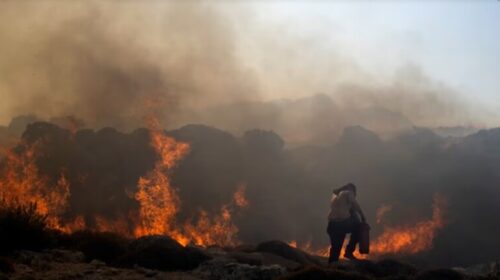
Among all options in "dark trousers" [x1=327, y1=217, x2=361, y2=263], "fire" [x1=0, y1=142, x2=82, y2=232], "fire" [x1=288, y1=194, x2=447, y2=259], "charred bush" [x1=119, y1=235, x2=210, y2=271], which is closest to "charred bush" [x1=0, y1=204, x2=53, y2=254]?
"charred bush" [x1=119, y1=235, x2=210, y2=271]

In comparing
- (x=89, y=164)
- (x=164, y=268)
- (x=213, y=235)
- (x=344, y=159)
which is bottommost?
(x=164, y=268)

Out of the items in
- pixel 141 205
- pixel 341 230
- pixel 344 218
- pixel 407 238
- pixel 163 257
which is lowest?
pixel 163 257

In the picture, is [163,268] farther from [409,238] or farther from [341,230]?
[409,238]

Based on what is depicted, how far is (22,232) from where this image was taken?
563 inches

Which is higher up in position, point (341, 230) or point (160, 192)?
point (160, 192)

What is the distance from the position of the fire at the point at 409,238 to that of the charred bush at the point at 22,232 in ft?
123

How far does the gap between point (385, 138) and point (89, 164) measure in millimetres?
43299

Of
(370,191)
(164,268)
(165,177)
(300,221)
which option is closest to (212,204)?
(165,177)

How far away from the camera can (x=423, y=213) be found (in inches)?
2299

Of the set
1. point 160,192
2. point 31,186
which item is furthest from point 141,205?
point 31,186

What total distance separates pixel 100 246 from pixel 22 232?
9.28 ft

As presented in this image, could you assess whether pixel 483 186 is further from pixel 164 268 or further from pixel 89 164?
pixel 164 268

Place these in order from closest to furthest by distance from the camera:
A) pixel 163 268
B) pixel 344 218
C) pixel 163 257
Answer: pixel 163 268 < pixel 163 257 < pixel 344 218

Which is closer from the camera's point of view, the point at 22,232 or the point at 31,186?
the point at 22,232
